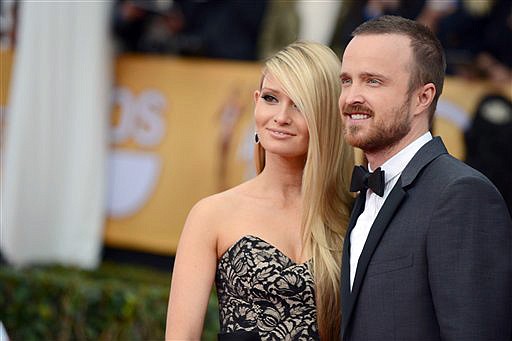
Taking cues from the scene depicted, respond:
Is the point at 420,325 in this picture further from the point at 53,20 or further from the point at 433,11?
the point at 53,20

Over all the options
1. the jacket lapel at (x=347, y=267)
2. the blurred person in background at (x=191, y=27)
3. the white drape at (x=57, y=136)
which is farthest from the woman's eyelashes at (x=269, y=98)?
the white drape at (x=57, y=136)

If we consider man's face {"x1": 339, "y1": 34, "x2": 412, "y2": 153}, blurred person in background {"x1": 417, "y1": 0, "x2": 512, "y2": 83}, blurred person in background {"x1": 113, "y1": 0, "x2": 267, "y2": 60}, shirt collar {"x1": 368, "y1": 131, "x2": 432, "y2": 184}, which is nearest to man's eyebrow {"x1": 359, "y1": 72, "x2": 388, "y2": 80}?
man's face {"x1": 339, "y1": 34, "x2": 412, "y2": 153}

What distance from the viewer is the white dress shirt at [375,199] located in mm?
2881

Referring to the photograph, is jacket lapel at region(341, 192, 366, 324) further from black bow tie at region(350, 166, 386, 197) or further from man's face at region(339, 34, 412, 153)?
man's face at region(339, 34, 412, 153)

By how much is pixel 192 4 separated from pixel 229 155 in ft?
4.25

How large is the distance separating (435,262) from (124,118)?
5.23 metres

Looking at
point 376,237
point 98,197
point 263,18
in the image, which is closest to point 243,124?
point 263,18

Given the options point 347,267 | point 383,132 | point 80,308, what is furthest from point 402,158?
point 80,308

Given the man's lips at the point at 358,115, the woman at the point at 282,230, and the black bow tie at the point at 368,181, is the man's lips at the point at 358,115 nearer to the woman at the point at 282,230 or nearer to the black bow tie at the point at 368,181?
the black bow tie at the point at 368,181

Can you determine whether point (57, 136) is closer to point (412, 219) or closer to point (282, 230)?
point (282, 230)

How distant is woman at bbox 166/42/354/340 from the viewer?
333 centimetres

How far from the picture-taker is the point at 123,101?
766 cm

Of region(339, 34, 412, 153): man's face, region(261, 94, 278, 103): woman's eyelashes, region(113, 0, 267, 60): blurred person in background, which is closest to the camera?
region(339, 34, 412, 153): man's face

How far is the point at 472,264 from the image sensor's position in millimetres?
2586
